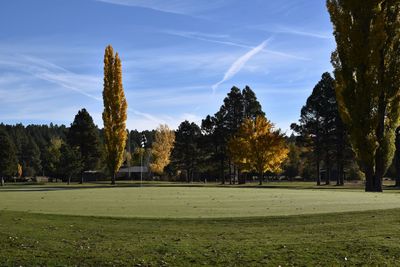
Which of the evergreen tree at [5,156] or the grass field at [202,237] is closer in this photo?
the grass field at [202,237]

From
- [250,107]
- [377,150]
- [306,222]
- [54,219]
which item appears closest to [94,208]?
[54,219]

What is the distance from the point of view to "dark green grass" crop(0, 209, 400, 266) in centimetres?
1045

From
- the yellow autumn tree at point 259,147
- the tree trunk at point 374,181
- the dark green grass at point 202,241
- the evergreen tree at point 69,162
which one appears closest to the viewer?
the dark green grass at point 202,241

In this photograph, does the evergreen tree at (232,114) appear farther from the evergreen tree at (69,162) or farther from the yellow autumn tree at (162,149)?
the evergreen tree at (69,162)

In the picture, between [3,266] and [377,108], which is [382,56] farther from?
[3,266]

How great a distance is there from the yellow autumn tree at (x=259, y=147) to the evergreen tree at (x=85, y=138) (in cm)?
3183

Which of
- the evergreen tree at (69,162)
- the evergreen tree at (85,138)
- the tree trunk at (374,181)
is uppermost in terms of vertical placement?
the evergreen tree at (85,138)

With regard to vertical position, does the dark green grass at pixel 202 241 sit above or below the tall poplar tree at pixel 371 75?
below

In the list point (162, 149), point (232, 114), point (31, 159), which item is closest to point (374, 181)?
point (232, 114)

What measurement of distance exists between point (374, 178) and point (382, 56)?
33.0 feet

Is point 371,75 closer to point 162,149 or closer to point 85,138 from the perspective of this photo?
point 85,138

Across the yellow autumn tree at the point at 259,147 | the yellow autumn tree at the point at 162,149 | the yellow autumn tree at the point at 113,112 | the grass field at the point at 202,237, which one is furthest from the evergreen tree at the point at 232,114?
the grass field at the point at 202,237

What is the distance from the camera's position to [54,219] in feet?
54.5

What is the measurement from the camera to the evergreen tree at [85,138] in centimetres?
8669
